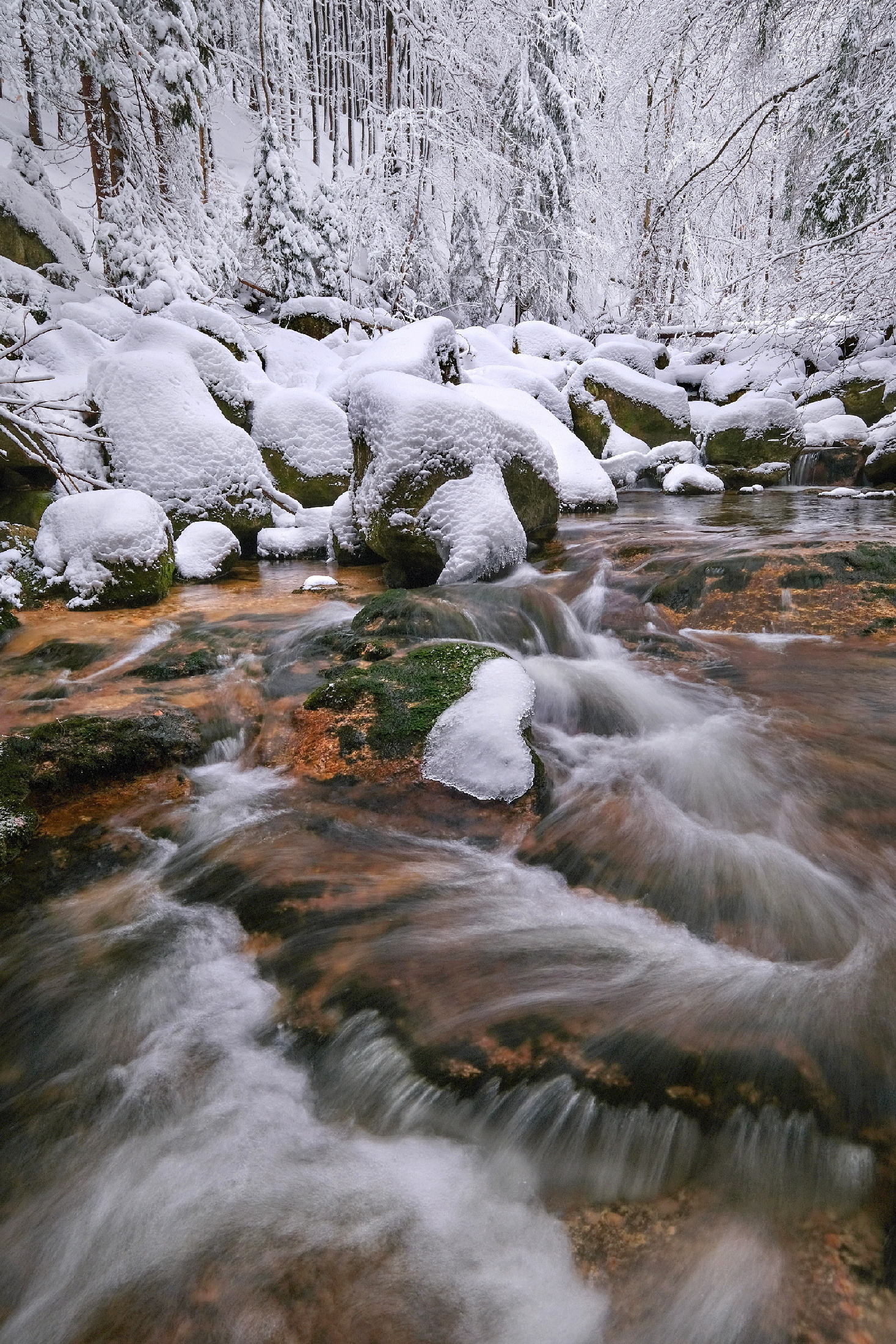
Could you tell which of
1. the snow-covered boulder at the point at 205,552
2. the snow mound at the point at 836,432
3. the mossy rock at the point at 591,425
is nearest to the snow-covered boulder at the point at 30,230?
the snow-covered boulder at the point at 205,552

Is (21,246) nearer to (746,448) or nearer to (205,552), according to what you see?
(205,552)

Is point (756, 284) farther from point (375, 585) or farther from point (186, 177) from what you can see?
point (186, 177)

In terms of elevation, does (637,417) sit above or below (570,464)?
above

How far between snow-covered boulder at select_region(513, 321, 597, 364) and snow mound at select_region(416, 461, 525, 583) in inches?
573

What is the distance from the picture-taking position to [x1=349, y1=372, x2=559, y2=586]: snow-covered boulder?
5207 millimetres

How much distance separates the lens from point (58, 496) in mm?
6703

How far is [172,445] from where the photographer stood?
6.53 metres

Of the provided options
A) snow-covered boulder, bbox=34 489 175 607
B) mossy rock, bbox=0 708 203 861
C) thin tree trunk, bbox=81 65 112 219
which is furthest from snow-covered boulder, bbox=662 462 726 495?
thin tree trunk, bbox=81 65 112 219

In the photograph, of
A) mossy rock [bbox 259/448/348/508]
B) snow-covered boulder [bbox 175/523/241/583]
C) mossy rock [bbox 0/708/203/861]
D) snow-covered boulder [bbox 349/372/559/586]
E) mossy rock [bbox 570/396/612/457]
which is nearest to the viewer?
mossy rock [bbox 0/708/203/861]

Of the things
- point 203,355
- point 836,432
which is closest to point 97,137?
point 203,355

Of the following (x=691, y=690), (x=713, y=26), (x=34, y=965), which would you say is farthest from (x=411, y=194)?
(x=34, y=965)

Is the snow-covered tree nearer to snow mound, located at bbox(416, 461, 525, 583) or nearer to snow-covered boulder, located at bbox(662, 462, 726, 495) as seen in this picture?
snow-covered boulder, located at bbox(662, 462, 726, 495)

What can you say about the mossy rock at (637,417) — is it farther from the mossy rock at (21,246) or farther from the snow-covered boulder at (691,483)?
the mossy rock at (21,246)

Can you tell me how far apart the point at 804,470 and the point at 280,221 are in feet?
43.0
